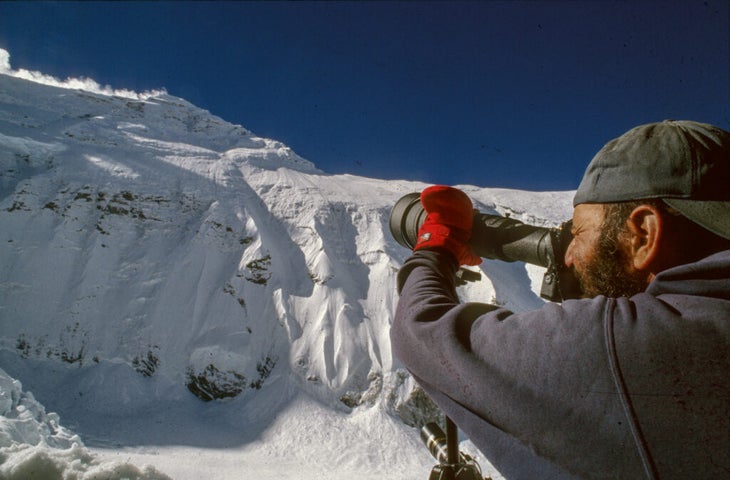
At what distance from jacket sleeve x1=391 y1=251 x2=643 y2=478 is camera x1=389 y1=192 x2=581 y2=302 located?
0.46m

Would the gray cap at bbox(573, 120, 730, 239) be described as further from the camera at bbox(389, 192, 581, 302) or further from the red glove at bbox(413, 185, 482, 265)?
the red glove at bbox(413, 185, 482, 265)

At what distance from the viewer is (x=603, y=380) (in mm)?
679

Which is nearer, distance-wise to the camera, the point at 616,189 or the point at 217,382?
the point at 616,189

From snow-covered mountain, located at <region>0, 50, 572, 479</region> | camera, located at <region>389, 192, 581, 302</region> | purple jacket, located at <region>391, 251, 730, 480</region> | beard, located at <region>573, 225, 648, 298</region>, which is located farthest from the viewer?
snow-covered mountain, located at <region>0, 50, 572, 479</region>

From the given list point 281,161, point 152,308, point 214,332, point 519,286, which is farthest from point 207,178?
point 519,286

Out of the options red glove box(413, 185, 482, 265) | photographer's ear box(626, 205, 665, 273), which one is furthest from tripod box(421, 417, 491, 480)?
photographer's ear box(626, 205, 665, 273)

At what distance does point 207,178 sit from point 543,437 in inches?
1200

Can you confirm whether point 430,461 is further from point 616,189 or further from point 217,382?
point 616,189

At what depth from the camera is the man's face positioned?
98 centimetres

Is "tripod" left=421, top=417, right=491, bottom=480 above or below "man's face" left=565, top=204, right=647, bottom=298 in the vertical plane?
below

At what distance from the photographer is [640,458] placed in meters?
0.65

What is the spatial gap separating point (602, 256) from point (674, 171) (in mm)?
266

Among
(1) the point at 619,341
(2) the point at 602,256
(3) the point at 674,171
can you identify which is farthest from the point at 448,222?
(1) the point at 619,341

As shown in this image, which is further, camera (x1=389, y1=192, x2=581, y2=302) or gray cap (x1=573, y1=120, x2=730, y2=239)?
camera (x1=389, y1=192, x2=581, y2=302)
